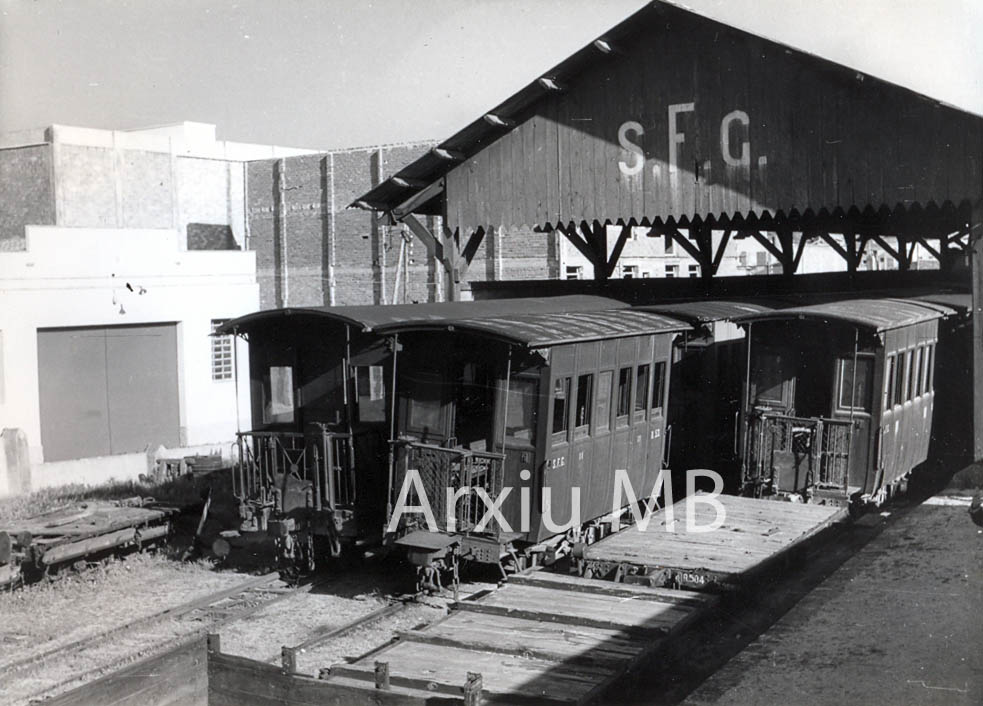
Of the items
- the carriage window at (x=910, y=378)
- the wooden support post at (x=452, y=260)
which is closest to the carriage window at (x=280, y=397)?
the wooden support post at (x=452, y=260)

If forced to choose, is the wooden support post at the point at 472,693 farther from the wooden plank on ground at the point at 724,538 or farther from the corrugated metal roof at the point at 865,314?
the corrugated metal roof at the point at 865,314

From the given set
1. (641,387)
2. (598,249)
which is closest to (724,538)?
(641,387)

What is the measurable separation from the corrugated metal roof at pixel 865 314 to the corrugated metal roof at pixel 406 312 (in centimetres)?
357

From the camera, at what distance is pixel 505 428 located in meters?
11.7

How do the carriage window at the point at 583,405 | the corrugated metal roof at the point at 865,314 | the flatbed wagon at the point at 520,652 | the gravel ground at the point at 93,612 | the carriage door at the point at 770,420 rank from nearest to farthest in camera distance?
the flatbed wagon at the point at 520,652 < the gravel ground at the point at 93,612 < the carriage window at the point at 583,405 < the corrugated metal roof at the point at 865,314 < the carriage door at the point at 770,420

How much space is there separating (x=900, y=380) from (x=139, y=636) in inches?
421

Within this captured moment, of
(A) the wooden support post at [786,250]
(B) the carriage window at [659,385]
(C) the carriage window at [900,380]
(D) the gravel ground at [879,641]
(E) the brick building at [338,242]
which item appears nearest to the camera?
(D) the gravel ground at [879,641]

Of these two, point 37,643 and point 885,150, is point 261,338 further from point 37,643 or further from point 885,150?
point 885,150

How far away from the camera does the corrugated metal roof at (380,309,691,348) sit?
11422mm

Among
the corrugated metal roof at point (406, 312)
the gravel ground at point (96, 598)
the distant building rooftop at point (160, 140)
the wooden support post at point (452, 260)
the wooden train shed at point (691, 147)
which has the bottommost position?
the gravel ground at point (96, 598)

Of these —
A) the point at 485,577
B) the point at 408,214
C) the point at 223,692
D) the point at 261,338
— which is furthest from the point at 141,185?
the point at 223,692

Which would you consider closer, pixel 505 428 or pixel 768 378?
pixel 505 428

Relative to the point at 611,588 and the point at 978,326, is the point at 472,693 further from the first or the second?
the point at 978,326

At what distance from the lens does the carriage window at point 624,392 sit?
13.4 m
